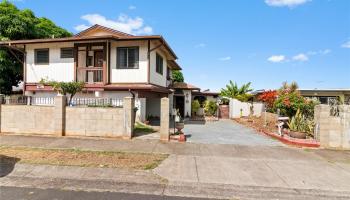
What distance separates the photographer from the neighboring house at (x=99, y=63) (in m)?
15.6

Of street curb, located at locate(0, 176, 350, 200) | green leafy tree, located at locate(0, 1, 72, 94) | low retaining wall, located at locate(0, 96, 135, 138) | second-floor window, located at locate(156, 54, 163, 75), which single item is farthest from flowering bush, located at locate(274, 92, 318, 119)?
green leafy tree, located at locate(0, 1, 72, 94)

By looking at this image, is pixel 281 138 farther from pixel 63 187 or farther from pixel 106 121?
pixel 63 187

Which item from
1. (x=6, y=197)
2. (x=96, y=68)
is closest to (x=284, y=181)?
(x=6, y=197)

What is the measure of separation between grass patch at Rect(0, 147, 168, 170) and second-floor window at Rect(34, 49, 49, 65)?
9101mm

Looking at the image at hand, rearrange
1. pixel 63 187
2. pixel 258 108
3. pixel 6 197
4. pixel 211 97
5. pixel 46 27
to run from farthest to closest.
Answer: pixel 211 97, pixel 258 108, pixel 46 27, pixel 63 187, pixel 6 197

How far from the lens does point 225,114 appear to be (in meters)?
26.7

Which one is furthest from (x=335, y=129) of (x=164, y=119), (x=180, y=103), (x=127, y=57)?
(x=180, y=103)

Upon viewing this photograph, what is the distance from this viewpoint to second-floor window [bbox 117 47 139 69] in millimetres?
15773

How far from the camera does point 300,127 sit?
41.7ft

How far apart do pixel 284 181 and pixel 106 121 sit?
7.79 m

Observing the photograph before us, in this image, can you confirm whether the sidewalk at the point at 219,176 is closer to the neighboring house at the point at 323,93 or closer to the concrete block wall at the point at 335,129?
the concrete block wall at the point at 335,129

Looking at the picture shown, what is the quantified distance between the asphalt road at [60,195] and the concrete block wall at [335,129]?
802 cm

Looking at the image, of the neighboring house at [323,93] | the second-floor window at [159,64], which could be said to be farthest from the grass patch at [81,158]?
the neighboring house at [323,93]

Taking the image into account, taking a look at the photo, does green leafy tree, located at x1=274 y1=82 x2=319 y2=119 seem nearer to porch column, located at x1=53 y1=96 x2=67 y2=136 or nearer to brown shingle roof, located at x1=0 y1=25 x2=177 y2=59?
brown shingle roof, located at x1=0 y1=25 x2=177 y2=59
